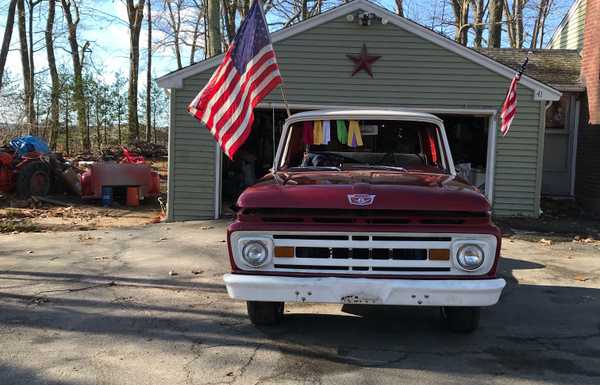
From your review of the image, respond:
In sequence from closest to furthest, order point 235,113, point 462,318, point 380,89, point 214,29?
point 462,318, point 235,113, point 380,89, point 214,29

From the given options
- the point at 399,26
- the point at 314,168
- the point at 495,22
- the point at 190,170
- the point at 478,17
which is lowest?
the point at 190,170

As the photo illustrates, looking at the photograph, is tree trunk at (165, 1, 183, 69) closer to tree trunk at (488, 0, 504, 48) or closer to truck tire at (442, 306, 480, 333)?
tree trunk at (488, 0, 504, 48)

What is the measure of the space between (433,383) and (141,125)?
1071 inches

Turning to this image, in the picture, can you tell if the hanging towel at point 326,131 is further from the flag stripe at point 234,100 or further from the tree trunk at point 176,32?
the tree trunk at point 176,32

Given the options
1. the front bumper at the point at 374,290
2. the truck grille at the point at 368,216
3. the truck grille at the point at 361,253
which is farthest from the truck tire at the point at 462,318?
the truck grille at the point at 368,216

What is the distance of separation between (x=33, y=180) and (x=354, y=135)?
1191 centimetres

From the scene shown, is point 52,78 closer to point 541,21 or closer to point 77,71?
point 77,71

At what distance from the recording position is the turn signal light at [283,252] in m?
4.28

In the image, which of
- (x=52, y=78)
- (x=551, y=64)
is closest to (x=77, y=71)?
(x=52, y=78)

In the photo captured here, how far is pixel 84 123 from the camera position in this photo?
23344mm

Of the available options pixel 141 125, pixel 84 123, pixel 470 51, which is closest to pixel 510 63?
pixel 470 51

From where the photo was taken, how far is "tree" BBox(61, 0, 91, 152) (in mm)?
22844

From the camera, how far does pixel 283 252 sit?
4.29 meters

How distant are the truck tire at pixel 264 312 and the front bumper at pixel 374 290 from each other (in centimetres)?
74
